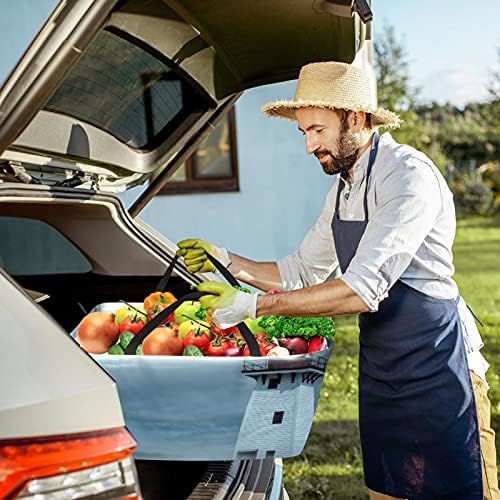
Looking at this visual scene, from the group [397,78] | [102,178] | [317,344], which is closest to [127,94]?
[102,178]

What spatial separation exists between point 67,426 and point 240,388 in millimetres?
631

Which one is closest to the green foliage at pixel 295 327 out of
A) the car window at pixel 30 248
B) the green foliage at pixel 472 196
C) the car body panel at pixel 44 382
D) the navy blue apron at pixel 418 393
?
the navy blue apron at pixel 418 393

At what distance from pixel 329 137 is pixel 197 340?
697 mm

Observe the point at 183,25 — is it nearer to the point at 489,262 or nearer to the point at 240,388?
the point at 240,388

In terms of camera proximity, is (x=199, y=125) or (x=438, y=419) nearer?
(x=438, y=419)

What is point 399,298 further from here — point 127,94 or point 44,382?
point 44,382

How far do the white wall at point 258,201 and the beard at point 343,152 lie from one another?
6381mm

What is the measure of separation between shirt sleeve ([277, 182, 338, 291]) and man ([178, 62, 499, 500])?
199 mm

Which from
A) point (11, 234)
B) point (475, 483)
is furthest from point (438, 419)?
point (11, 234)

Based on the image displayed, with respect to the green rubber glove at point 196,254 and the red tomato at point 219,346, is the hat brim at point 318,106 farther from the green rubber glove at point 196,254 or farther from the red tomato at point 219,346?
the red tomato at point 219,346

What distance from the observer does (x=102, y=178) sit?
9.93 ft

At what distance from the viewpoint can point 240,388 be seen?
2.05 m

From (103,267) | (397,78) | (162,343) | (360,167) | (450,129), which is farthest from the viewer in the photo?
(450,129)

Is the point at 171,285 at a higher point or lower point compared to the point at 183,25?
lower
